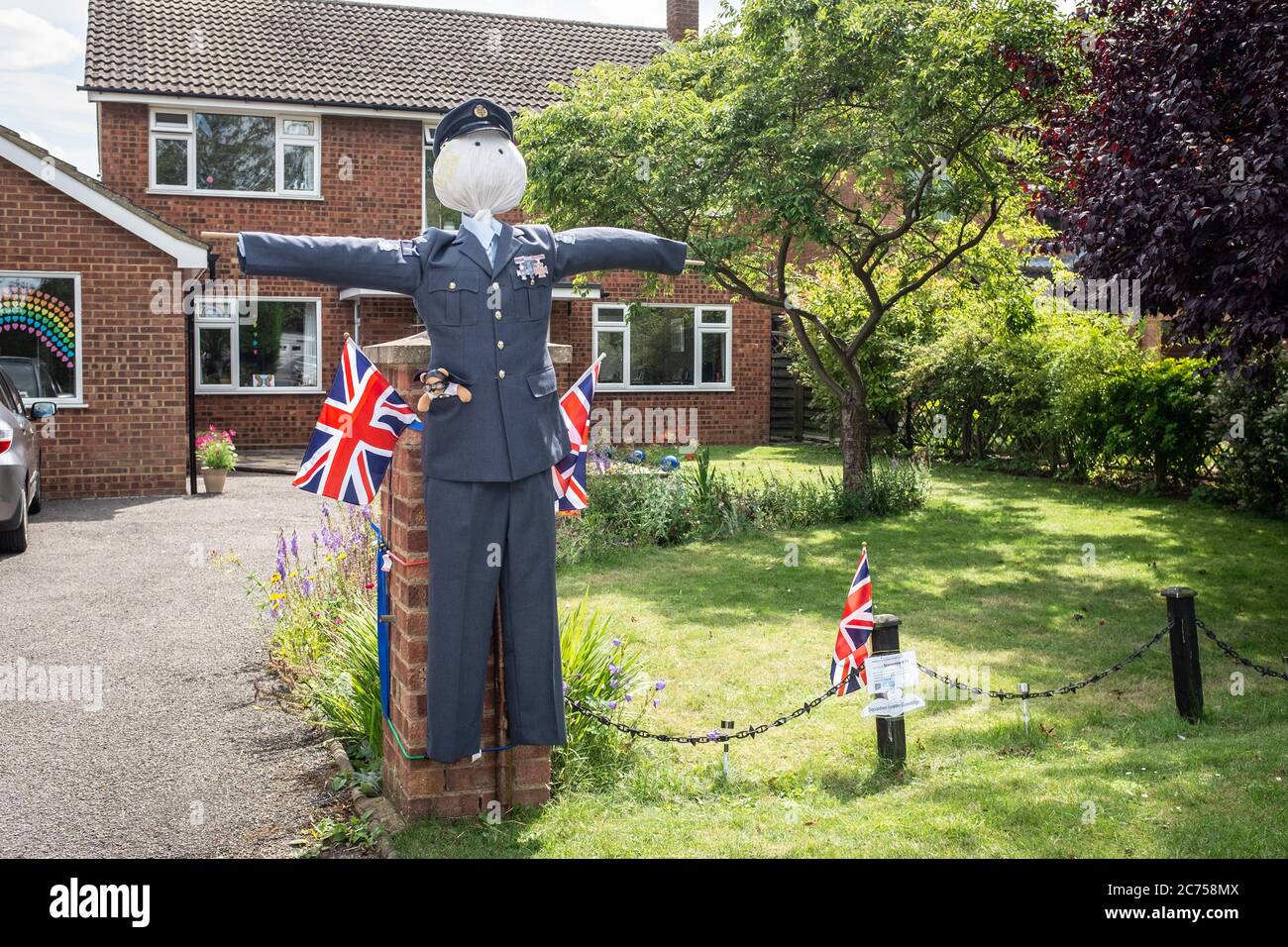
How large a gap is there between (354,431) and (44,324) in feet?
40.1

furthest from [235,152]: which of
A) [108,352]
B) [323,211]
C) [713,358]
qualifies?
[713,358]

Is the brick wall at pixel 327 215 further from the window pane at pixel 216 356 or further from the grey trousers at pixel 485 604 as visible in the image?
the grey trousers at pixel 485 604

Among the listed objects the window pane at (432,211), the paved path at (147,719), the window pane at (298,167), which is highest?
the window pane at (298,167)

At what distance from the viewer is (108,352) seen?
15.2 metres

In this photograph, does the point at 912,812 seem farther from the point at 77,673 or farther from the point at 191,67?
the point at 191,67

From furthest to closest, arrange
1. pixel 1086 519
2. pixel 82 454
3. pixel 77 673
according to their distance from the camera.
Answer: pixel 82 454
pixel 1086 519
pixel 77 673

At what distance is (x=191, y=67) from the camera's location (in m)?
20.8

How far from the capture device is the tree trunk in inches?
545

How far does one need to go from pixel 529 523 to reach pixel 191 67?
19.1m

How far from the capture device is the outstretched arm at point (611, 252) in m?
4.77

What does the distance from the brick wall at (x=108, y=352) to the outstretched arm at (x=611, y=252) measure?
1188cm

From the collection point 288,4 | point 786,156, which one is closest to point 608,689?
point 786,156

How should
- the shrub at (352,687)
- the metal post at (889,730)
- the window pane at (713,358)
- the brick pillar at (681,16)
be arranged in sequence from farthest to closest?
1. the brick pillar at (681,16)
2. the window pane at (713,358)
3. the shrub at (352,687)
4. the metal post at (889,730)

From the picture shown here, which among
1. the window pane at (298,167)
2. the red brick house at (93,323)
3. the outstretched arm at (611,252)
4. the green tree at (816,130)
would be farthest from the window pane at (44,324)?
the outstretched arm at (611,252)
